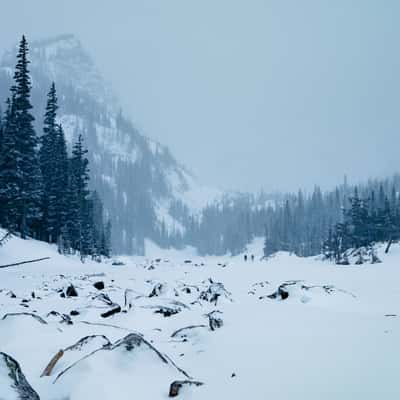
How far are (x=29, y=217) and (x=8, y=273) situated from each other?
1236cm

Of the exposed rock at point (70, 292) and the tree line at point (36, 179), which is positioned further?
the tree line at point (36, 179)

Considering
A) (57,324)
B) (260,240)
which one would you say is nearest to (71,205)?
(57,324)

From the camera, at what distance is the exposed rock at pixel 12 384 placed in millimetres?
2643

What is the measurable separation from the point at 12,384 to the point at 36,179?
26.6m

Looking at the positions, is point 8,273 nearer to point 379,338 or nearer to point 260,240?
point 379,338

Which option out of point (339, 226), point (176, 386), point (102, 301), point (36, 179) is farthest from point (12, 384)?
point (339, 226)

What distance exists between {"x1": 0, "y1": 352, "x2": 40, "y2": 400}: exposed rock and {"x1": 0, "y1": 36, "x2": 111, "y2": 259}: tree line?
22.1 m

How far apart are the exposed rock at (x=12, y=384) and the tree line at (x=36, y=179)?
72.4 ft

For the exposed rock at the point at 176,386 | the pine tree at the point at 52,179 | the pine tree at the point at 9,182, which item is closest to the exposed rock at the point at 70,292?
the exposed rock at the point at 176,386

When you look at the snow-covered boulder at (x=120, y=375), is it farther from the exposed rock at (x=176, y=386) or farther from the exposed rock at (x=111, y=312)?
the exposed rock at (x=111, y=312)

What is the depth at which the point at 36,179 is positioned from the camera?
88.7 ft

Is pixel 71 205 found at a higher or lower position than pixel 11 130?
lower

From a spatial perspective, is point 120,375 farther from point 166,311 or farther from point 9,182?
point 9,182

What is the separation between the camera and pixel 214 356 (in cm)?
429
